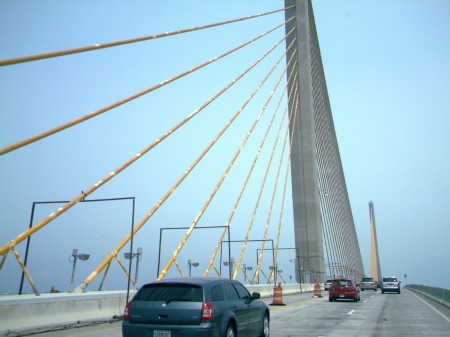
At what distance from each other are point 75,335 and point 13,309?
1488 millimetres

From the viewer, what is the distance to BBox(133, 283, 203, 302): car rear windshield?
21.9 feet

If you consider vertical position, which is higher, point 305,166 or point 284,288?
point 305,166

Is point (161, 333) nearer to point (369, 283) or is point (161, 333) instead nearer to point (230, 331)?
point (230, 331)

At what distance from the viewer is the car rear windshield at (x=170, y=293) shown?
667cm

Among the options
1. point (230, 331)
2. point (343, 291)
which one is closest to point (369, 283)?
point (343, 291)

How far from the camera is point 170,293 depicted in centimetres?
678

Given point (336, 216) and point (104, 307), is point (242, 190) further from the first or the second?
point (336, 216)

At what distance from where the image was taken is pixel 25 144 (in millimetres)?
9578

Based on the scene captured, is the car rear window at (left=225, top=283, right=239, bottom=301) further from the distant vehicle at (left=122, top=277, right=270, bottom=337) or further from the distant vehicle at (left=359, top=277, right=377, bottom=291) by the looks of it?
the distant vehicle at (left=359, top=277, right=377, bottom=291)

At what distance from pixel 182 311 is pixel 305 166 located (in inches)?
1300

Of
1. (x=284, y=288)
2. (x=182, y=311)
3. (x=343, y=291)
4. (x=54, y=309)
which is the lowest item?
(x=284, y=288)

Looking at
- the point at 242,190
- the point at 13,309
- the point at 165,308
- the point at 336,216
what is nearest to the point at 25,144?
the point at 13,309

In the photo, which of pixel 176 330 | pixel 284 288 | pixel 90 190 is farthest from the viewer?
pixel 284 288

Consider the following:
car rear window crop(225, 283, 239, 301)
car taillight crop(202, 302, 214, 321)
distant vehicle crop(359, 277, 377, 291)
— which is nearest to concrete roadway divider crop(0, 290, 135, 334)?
car rear window crop(225, 283, 239, 301)
